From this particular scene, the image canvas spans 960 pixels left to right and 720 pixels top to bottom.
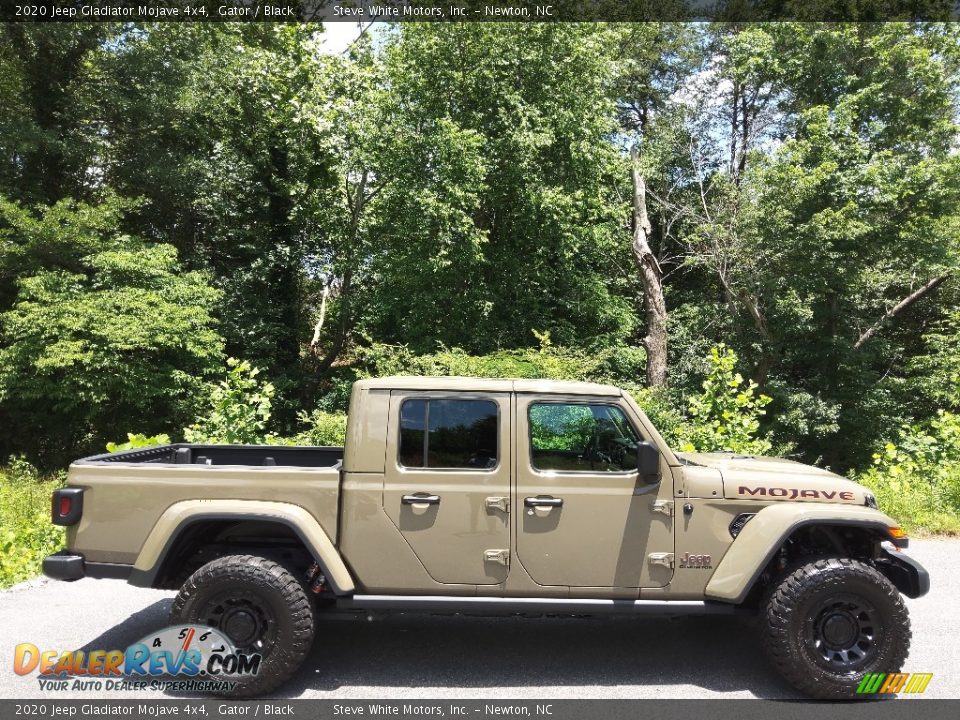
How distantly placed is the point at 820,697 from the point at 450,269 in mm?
13487

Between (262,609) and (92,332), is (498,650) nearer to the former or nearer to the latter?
(262,609)

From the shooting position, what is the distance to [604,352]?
15.0m

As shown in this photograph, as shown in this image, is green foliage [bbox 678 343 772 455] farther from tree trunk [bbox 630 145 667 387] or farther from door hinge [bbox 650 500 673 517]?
tree trunk [bbox 630 145 667 387]

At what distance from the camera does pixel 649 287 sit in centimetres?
2016

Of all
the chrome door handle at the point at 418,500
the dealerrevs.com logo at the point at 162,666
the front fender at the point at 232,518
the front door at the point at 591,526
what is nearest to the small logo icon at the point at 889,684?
the front door at the point at 591,526

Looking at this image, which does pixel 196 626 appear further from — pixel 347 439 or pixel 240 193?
pixel 240 193

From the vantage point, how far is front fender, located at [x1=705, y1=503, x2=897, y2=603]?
12.8 ft

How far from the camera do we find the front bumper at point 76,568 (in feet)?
12.8

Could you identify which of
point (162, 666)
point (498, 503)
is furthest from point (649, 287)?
point (162, 666)

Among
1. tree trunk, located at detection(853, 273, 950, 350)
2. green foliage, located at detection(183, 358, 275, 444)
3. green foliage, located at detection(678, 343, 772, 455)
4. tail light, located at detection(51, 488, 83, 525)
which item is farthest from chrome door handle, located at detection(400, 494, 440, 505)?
tree trunk, located at detection(853, 273, 950, 350)

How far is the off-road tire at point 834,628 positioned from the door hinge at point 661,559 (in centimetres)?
58

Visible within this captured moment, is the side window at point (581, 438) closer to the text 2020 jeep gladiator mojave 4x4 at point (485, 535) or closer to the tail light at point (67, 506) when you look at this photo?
the text 2020 jeep gladiator mojave 4x4 at point (485, 535)

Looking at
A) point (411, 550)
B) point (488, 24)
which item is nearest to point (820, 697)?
point (411, 550)

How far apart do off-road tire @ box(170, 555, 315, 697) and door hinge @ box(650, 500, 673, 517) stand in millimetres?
2037
